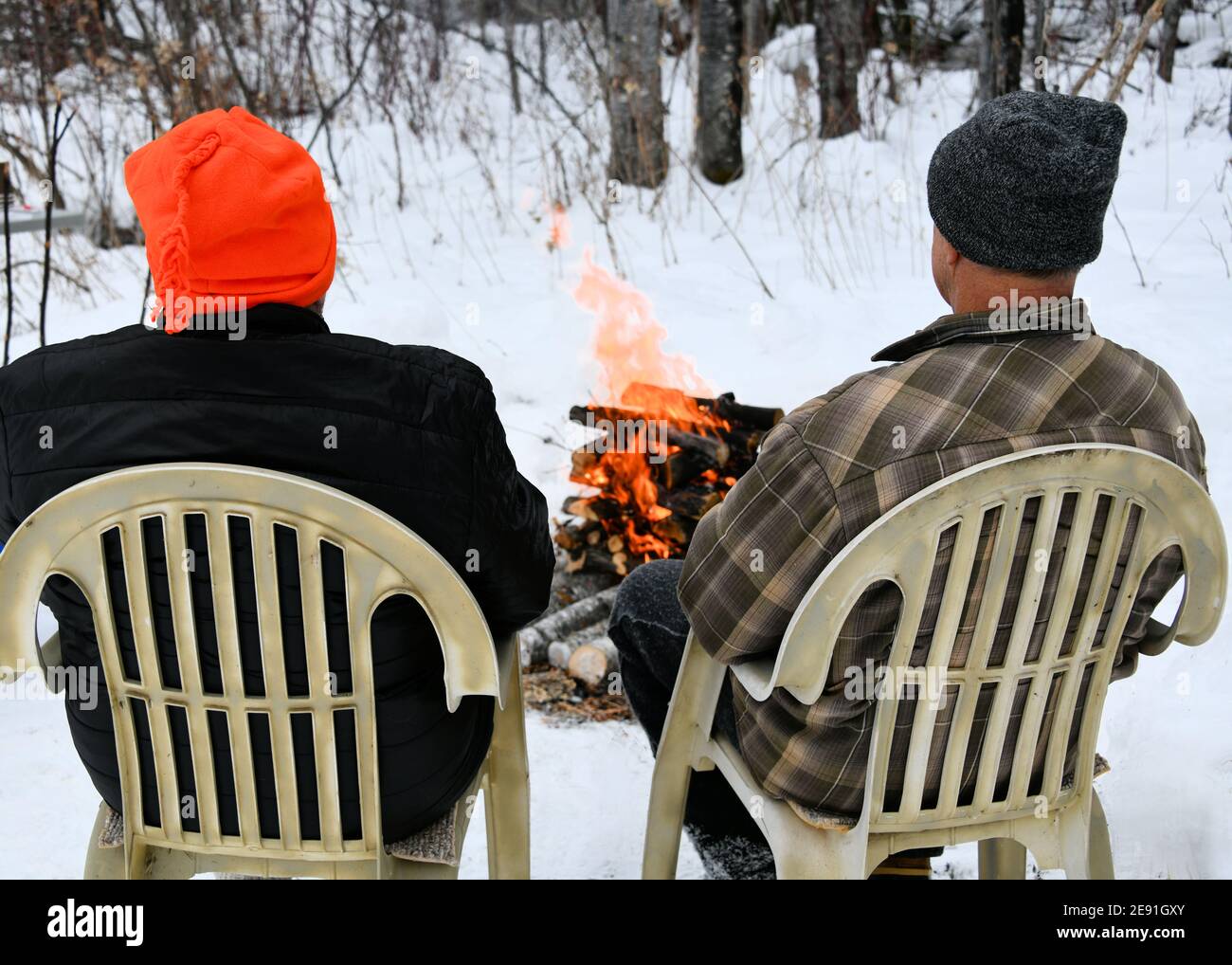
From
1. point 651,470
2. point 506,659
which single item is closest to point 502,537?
point 506,659

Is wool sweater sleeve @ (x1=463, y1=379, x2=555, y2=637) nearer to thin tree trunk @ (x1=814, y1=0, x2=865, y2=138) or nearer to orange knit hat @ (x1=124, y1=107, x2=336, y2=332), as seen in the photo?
orange knit hat @ (x1=124, y1=107, x2=336, y2=332)

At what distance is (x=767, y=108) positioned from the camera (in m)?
8.86

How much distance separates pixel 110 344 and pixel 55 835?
1629 millimetres

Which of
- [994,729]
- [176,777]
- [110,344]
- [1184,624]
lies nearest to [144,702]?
[176,777]

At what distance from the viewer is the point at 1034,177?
5.74 feet

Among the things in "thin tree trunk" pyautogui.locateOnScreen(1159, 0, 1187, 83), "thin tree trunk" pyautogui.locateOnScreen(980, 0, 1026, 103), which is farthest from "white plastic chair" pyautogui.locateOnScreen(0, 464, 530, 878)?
"thin tree trunk" pyautogui.locateOnScreen(1159, 0, 1187, 83)

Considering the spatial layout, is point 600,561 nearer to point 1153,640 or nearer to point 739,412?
point 739,412

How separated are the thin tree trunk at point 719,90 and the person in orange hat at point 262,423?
578 cm

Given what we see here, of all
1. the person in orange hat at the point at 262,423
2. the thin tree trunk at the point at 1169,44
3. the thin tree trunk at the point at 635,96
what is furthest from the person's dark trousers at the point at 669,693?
the thin tree trunk at the point at 1169,44

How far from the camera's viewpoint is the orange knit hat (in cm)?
176

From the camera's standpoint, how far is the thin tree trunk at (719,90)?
7121 millimetres

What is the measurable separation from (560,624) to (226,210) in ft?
6.90

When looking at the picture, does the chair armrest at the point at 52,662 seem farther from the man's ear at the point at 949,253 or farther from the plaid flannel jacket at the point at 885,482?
the man's ear at the point at 949,253

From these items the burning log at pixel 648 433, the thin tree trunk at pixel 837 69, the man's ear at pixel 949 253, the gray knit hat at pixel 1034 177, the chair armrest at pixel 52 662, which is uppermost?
the thin tree trunk at pixel 837 69
